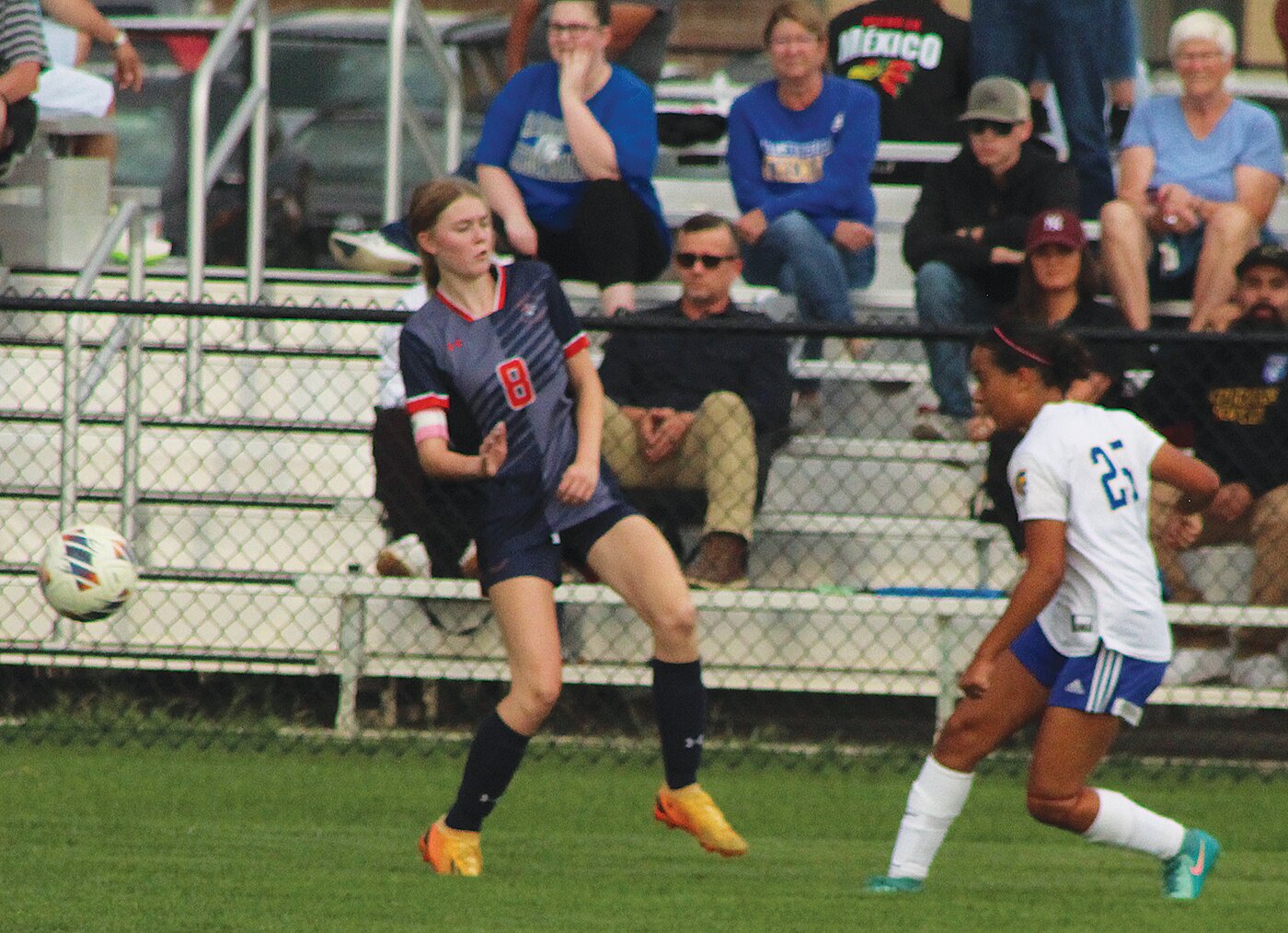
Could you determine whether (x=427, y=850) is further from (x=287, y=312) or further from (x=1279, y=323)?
(x=1279, y=323)

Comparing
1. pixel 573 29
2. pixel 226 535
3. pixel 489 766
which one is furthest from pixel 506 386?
pixel 573 29

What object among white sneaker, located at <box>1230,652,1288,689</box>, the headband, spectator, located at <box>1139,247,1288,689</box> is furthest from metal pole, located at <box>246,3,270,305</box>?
the headband

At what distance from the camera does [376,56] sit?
13664mm

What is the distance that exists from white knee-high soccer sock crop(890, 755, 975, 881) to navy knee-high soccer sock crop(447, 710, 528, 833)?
3.30ft

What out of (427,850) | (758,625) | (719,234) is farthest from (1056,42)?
(427,850)

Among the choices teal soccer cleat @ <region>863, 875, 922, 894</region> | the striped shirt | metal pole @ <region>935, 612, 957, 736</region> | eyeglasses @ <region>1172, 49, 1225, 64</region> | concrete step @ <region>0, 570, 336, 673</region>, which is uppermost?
eyeglasses @ <region>1172, 49, 1225, 64</region>

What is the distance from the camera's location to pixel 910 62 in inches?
394

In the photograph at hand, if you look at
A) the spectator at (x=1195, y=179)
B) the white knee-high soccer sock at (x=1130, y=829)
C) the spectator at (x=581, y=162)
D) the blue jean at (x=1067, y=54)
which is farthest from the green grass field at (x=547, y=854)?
the blue jean at (x=1067, y=54)

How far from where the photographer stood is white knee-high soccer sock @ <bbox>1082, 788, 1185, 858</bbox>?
5207mm

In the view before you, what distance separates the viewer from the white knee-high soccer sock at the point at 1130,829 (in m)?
5.21

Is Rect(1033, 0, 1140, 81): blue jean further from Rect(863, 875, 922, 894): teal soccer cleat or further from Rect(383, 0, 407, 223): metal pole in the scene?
Rect(863, 875, 922, 894): teal soccer cleat

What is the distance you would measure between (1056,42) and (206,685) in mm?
4670

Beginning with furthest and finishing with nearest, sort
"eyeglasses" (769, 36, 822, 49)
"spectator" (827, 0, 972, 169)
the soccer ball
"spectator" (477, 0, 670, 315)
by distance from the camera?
"spectator" (827, 0, 972, 169)
"eyeglasses" (769, 36, 822, 49)
"spectator" (477, 0, 670, 315)
the soccer ball

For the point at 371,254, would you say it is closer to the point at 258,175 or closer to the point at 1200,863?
the point at 258,175
